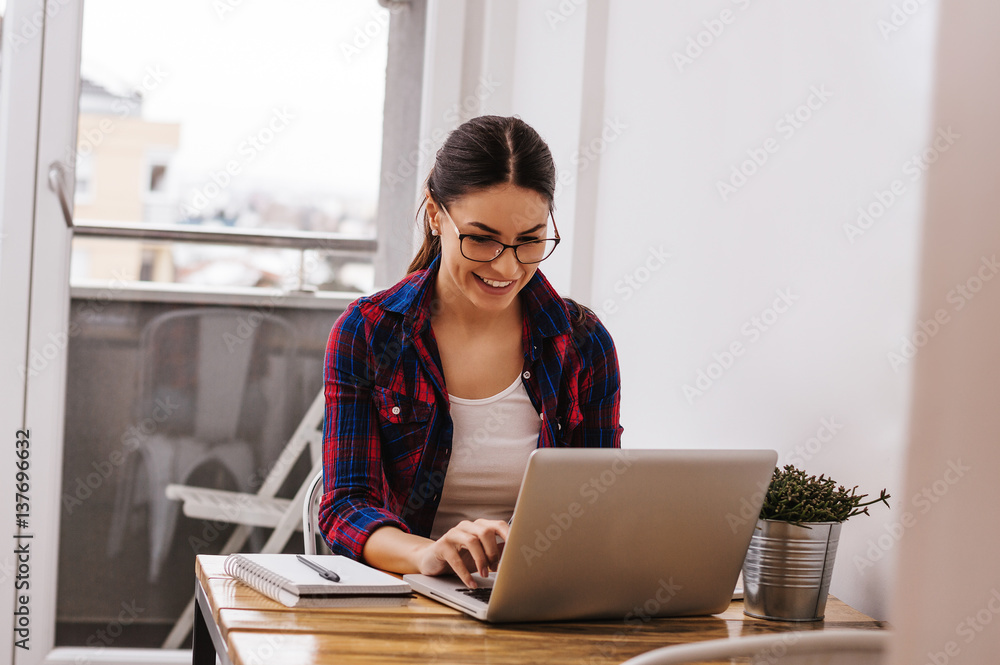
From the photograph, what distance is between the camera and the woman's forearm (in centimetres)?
124

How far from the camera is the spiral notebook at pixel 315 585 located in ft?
3.39

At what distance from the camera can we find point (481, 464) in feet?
5.10

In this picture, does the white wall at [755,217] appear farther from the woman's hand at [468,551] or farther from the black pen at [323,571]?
the black pen at [323,571]

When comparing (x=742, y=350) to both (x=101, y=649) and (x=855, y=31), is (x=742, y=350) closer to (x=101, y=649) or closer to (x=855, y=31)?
(x=855, y=31)

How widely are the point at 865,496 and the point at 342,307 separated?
1.84 m

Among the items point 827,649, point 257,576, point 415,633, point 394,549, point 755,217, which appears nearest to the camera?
point 827,649

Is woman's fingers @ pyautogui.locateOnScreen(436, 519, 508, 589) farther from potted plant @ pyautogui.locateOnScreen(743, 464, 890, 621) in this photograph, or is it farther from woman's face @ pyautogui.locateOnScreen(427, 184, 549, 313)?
woman's face @ pyautogui.locateOnScreen(427, 184, 549, 313)

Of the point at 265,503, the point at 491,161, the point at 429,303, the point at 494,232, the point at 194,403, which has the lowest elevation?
the point at 265,503

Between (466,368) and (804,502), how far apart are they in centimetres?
65

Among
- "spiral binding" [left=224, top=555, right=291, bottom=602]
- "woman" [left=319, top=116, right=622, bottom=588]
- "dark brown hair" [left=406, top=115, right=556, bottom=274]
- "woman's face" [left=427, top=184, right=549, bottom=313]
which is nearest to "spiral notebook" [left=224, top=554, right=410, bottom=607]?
"spiral binding" [left=224, top=555, right=291, bottom=602]

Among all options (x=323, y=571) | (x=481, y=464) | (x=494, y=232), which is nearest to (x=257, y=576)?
(x=323, y=571)

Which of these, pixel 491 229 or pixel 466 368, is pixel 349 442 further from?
pixel 491 229

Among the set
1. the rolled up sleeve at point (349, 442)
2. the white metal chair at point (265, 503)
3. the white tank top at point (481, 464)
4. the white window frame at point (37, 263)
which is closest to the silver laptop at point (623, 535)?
the rolled up sleeve at point (349, 442)

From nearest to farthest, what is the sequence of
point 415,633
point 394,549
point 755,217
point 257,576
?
point 415,633
point 257,576
point 394,549
point 755,217
